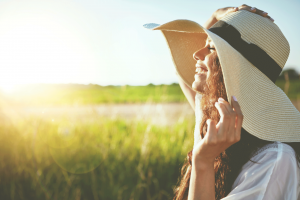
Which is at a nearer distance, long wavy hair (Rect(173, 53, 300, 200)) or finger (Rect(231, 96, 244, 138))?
finger (Rect(231, 96, 244, 138))

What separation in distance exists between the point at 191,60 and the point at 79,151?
1.90 metres

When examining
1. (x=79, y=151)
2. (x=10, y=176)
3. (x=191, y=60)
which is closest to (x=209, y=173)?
(x=191, y=60)

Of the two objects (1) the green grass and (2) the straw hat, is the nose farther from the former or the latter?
(1) the green grass

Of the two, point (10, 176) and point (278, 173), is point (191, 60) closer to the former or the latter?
point (278, 173)

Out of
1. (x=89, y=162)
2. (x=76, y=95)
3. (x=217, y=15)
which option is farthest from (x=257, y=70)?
(x=76, y=95)

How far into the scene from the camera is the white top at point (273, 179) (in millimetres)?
990

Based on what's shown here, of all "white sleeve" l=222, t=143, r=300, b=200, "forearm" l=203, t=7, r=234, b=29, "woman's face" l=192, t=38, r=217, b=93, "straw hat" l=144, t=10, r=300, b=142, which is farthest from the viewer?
"forearm" l=203, t=7, r=234, b=29

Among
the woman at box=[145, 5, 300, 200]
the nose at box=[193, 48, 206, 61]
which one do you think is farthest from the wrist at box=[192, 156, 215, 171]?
the nose at box=[193, 48, 206, 61]

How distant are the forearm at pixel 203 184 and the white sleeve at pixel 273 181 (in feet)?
0.41

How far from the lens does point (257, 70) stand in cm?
119

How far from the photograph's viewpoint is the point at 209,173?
1.15m

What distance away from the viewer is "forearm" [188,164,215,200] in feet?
3.74

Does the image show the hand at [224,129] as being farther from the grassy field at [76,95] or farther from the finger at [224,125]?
the grassy field at [76,95]

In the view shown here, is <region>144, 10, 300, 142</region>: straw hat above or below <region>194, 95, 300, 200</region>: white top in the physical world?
above
